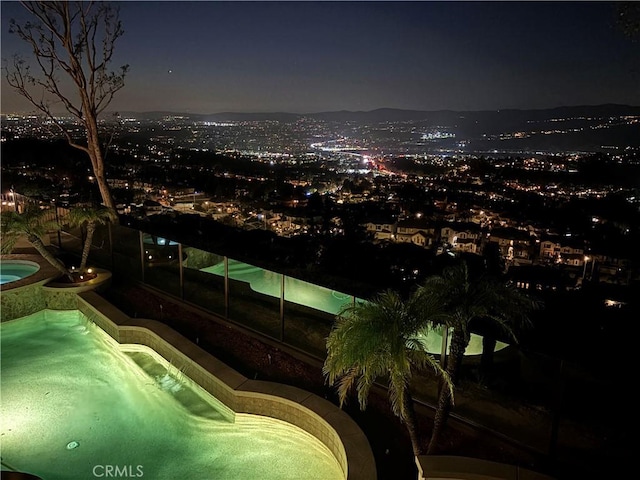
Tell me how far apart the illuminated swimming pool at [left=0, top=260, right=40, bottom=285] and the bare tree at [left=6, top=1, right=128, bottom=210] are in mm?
2731

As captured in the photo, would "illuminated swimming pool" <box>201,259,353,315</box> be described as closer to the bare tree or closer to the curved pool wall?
the curved pool wall

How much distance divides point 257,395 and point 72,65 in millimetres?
9733

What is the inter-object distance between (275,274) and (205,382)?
1.71 m

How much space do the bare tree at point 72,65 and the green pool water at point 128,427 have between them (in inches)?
249

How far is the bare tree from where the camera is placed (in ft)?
33.1

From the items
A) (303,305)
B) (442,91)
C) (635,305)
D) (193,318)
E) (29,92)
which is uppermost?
(442,91)

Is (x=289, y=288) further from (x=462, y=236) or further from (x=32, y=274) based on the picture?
(x=462, y=236)

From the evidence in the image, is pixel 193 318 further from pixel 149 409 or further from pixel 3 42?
pixel 3 42

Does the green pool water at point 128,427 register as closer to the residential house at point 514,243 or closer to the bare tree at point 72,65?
the bare tree at point 72,65

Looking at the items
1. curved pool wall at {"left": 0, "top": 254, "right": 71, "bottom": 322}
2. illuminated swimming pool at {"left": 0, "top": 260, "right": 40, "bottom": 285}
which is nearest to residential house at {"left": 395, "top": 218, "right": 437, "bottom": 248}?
illuminated swimming pool at {"left": 0, "top": 260, "right": 40, "bottom": 285}

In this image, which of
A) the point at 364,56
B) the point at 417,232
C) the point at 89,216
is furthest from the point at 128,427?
the point at 364,56

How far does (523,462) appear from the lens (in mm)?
3869

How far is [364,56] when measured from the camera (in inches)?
3012

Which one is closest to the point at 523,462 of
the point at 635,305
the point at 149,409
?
the point at 149,409
